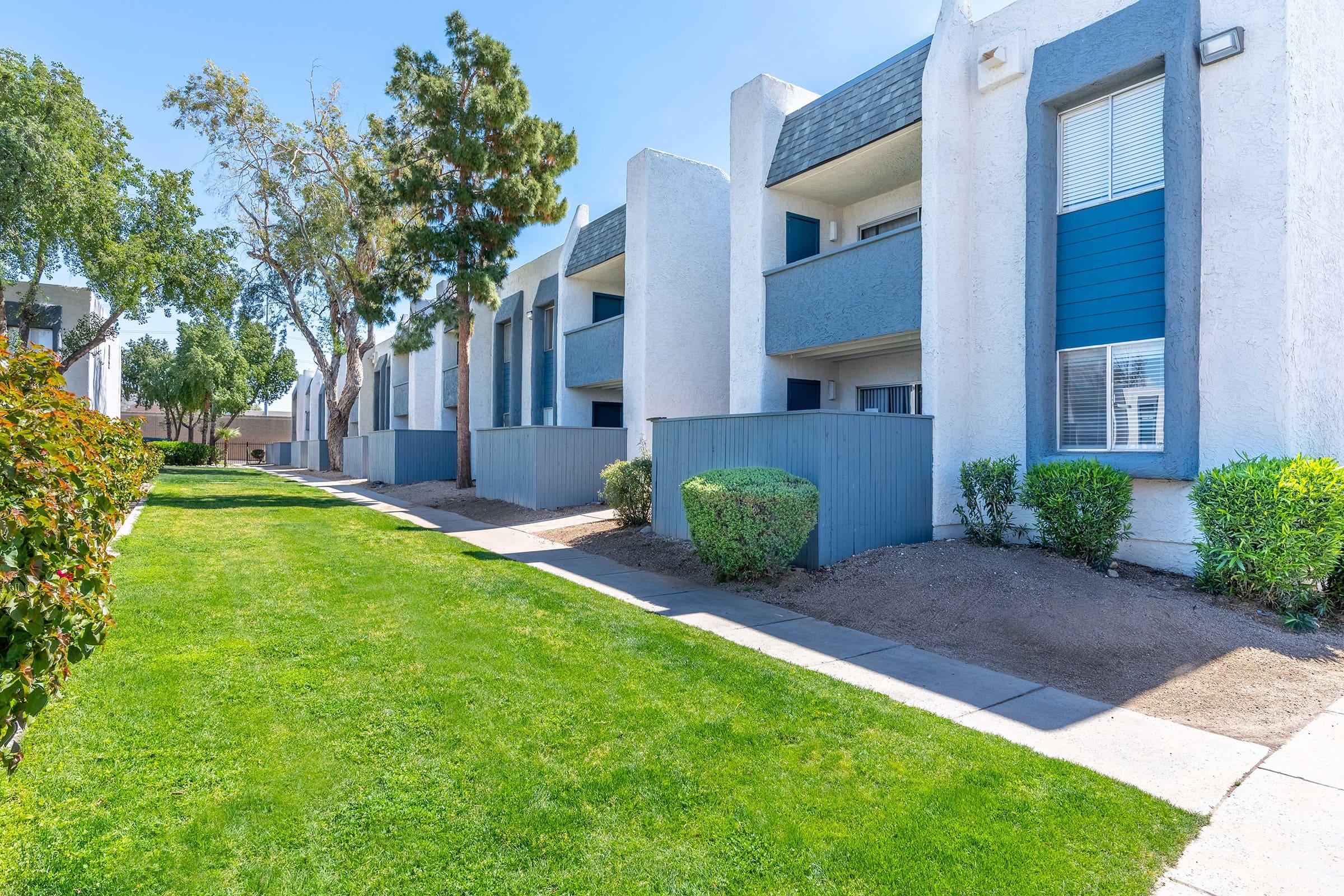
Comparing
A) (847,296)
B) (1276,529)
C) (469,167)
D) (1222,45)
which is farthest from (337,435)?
(1276,529)

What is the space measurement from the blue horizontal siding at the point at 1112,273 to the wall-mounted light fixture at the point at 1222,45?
1.50 m

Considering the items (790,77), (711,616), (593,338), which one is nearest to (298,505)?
(593,338)

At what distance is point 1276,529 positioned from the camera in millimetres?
6738

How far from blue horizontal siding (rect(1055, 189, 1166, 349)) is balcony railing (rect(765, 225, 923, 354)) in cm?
190

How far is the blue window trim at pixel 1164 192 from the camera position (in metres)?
8.16

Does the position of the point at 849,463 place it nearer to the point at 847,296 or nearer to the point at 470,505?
the point at 847,296

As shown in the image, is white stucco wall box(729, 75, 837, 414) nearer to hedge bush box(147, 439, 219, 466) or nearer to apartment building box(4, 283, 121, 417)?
apartment building box(4, 283, 121, 417)

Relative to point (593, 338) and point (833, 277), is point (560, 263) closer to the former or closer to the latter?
point (593, 338)

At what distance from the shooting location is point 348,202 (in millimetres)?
27469

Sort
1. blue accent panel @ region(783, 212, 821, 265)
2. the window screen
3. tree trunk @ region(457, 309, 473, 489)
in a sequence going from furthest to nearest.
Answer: tree trunk @ region(457, 309, 473, 489) → blue accent panel @ region(783, 212, 821, 265) → the window screen

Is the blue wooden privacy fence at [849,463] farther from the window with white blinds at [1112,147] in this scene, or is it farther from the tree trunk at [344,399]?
the tree trunk at [344,399]

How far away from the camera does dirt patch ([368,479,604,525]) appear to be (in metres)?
15.2

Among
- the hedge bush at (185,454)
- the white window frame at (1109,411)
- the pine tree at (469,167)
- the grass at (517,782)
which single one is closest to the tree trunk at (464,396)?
the pine tree at (469,167)

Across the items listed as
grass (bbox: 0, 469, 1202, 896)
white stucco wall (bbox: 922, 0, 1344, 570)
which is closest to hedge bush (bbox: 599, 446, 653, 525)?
white stucco wall (bbox: 922, 0, 1344, 570)
